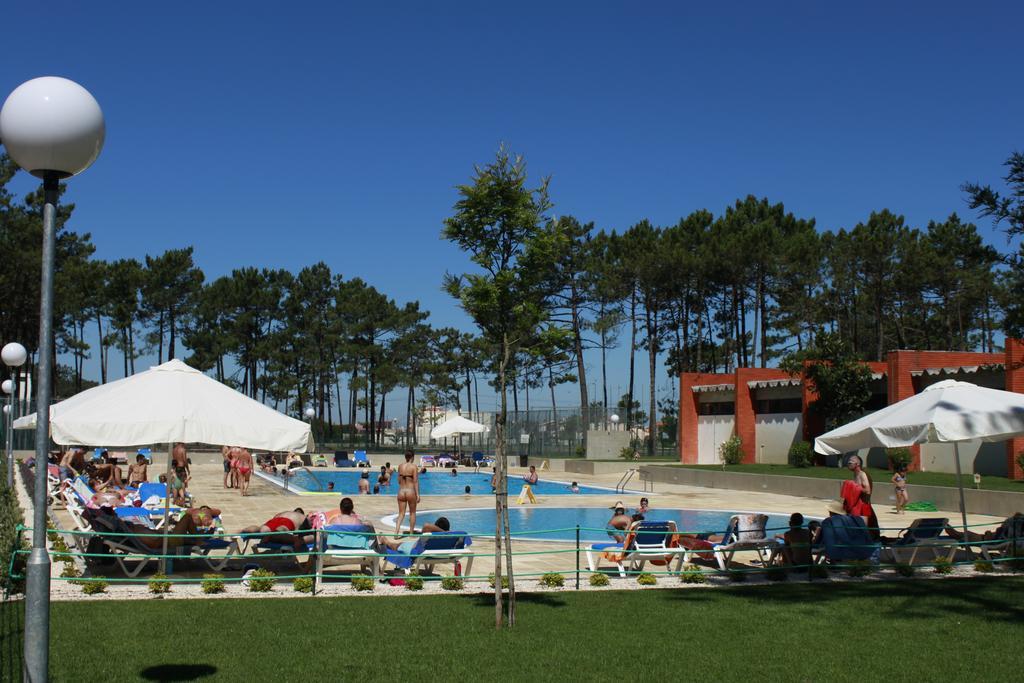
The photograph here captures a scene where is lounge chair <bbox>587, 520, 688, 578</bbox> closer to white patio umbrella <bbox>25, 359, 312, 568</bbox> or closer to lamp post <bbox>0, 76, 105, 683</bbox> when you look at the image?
white patio umbrella <bbox>25, 359, 312, 568</bbox>

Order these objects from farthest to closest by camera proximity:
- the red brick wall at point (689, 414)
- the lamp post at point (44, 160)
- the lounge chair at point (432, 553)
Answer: the red brick wall at point (689, 414)
the lounge chair at point (432, 553)
the lamp post at point (44, 160)

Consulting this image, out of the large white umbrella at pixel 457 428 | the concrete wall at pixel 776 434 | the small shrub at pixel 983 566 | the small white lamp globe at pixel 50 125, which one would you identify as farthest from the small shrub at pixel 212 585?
the concrete wall at pixel 776 434

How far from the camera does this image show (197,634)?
24.7ft

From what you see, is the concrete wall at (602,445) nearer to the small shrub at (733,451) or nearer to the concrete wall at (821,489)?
the small shrub at (733,451)

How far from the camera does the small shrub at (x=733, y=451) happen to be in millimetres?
37438

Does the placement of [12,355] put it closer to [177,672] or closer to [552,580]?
[552,580]

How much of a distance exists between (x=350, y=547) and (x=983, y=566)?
7.97 m

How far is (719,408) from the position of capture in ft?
136

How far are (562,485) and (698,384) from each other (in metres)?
13.0

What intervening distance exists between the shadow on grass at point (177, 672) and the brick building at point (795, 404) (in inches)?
781

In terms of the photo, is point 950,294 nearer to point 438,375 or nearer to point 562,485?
point 562,485

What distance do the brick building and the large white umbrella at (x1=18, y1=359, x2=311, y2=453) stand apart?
17.8 m

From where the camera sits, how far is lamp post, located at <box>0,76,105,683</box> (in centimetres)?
379

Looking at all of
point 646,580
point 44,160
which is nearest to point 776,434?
point 646,580
